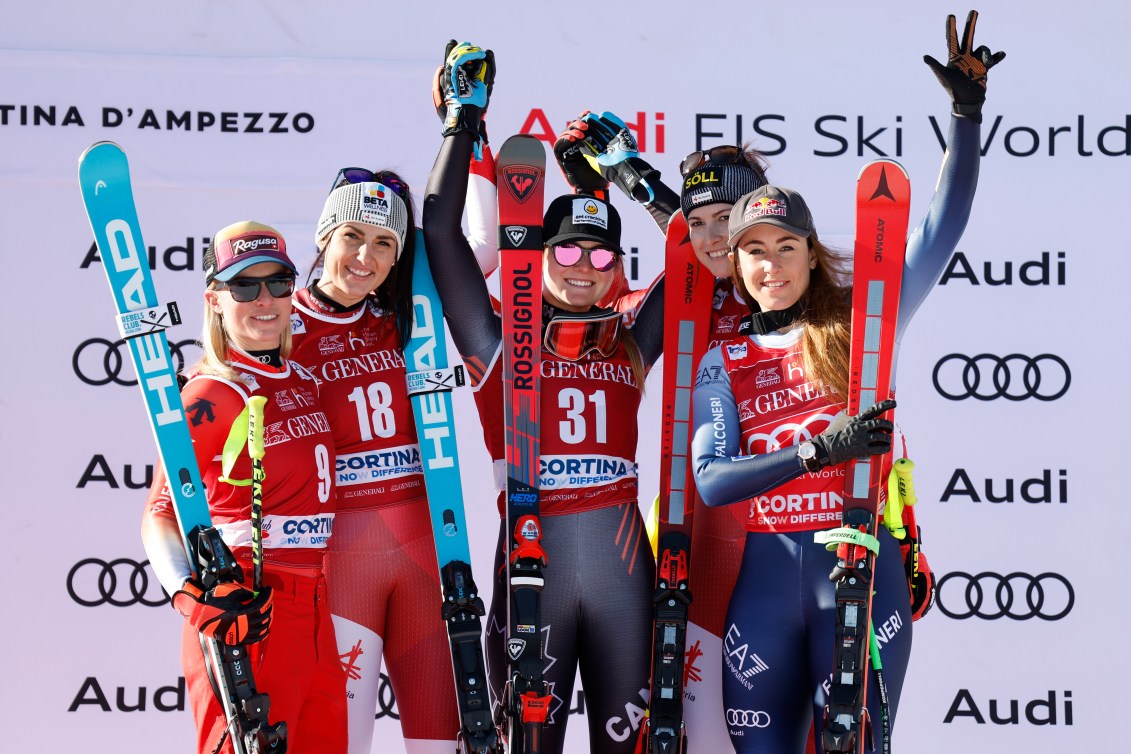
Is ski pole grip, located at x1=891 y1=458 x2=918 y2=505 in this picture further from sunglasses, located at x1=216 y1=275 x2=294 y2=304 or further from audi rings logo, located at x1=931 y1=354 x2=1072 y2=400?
audi rings logo, located at x1=931 y1=354 x2=1072 y2=400

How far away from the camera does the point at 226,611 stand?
2.45m

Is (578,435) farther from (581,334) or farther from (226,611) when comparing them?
(226,611)

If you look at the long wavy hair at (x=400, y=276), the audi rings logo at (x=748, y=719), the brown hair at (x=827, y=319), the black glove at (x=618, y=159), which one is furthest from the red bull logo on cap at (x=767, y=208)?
the audi rings logo at (x=748, y=719)

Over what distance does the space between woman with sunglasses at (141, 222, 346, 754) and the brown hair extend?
1.14 metres

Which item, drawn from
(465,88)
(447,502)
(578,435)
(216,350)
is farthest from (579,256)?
(216,350)

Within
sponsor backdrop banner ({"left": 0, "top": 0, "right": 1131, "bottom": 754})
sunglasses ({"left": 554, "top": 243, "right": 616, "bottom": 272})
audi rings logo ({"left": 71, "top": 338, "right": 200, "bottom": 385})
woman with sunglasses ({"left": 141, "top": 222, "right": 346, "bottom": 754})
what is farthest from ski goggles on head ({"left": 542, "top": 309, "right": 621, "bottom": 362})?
audi rings logo ({"left": 71, "top": 338, "right": 200, "bottom": 385})

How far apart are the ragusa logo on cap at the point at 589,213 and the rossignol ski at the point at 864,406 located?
673 millimetres

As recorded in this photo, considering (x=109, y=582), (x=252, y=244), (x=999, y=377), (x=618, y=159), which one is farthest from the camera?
(x=999, y=377)

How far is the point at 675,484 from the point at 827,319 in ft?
1.94

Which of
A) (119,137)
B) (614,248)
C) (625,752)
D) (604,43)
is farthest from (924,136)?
(119,137)

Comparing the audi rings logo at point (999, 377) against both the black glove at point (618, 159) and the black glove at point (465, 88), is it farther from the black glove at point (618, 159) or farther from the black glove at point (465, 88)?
the black glove at point (465, 88)

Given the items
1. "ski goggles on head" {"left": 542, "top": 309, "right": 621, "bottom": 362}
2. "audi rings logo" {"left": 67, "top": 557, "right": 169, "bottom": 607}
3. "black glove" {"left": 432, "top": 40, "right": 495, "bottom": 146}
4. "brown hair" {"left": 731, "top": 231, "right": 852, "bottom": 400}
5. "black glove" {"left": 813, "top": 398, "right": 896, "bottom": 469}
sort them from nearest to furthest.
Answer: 1. "black glove" {"left": 813, "top": 398, "right": 896, "bottom": 469}
2. "brown hair" {"left": 731, "top": 231, "right": 852, "bottom": 400}
3. "ski goggles on head" {"left": 542, "top": 309, "right": 621, "bottom": 362}
4. "black glove" {"left": 432, "top": 40, "right": 495, "bottom": 146}
5. "audi rings logo" {"left": 67, "top": 557, "right": 169, "bottom": 607}

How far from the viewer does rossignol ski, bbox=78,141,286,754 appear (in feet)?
8.14

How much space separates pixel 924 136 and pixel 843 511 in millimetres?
2368
